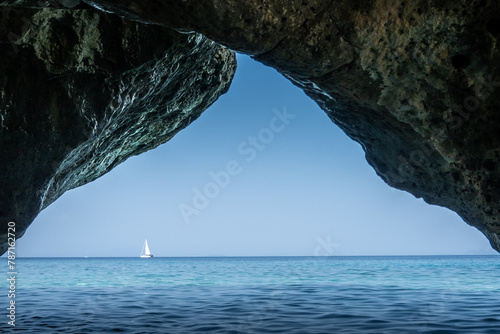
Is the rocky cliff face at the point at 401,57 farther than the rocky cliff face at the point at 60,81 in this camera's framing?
No

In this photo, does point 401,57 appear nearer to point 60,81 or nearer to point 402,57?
point 402,57

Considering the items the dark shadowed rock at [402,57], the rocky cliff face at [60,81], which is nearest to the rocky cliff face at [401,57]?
the dark shadowed rock at [402,57]

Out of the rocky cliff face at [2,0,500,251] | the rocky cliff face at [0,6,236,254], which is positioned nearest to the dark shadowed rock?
the rocky cliff face at [2,0,500,251]

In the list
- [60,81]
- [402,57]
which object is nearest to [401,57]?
[402,57]

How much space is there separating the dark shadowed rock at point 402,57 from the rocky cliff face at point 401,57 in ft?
0.03

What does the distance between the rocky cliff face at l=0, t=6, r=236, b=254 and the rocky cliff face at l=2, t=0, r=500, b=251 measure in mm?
1171

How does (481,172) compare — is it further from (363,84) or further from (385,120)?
(363,84)

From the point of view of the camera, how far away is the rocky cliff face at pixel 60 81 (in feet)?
16.9

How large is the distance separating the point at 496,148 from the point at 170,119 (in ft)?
18.1

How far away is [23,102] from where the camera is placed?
5.20 metres

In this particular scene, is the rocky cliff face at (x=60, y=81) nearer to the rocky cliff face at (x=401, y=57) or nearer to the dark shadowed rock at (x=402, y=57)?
the rocky cliff face at (x=401, y=57)

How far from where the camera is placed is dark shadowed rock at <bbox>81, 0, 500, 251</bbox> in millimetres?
4145

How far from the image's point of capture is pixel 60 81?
533 centimetres

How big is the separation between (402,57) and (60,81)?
13.7 ft
